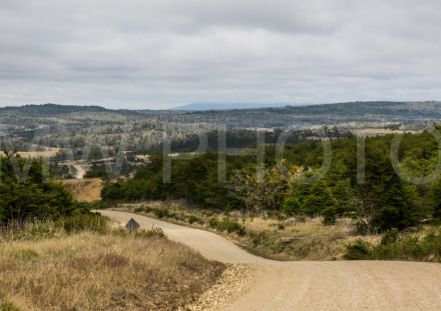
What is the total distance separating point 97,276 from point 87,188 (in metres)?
90.4

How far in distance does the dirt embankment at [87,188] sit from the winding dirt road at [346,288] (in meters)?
83.7

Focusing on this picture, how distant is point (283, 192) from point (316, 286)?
108 feet

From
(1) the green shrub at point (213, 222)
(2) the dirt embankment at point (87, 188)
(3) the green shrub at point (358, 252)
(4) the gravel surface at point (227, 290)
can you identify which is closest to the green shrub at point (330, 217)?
(1) the green shrub at point (213, 222)

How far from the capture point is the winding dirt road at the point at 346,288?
784 cm

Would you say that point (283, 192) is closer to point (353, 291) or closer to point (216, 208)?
point (216, 208)

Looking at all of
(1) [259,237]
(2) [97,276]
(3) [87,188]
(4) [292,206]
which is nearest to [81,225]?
(2) [97,276]

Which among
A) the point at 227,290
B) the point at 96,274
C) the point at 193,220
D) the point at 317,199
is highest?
the point at 96,274

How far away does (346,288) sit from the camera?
9.10 m

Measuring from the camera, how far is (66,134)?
152 m

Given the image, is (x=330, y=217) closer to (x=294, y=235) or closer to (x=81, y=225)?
(x=294, y=235)

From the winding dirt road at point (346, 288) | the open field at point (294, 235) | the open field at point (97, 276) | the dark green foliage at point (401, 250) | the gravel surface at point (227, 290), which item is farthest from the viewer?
the open field at point (294, 235)

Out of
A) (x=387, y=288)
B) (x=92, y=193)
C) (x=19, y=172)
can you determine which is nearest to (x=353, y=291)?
(x=387, y=288)

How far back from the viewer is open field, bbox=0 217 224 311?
7238 millimetres

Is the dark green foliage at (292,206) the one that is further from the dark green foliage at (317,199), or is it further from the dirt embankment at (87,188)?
the dirt embankment at (87,188)
